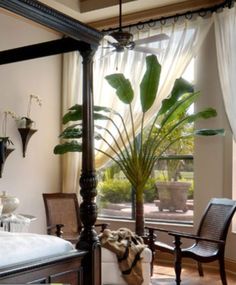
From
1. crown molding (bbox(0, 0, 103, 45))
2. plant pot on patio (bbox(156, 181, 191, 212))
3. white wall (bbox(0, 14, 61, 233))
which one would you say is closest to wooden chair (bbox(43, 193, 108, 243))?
white wall (bbox(0, 14, 61, 233))

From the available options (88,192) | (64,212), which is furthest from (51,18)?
(64,212)

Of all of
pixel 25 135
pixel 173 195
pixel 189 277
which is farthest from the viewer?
pixel 173 195

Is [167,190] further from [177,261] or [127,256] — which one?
[127,256]

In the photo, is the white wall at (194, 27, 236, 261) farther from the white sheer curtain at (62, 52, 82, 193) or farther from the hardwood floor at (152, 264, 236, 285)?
the white sheer curtain at (62, 52, 82, 193)

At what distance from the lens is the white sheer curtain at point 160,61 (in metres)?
5.64

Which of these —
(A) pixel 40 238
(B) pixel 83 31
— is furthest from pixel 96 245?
(B) pixel 83 31

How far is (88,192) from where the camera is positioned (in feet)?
10.4

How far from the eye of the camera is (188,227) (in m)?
5.70

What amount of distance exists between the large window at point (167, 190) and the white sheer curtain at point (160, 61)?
249 millimetres

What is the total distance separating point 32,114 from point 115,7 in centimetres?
185

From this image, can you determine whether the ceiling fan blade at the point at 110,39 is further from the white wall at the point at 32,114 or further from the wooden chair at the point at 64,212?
the wooden chair at the point at 64,212

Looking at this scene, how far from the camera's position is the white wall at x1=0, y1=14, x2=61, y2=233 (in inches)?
223

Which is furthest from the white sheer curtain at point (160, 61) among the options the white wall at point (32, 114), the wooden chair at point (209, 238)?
the wooden chair at point (209, 238)

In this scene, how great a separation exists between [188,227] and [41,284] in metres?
3.24
